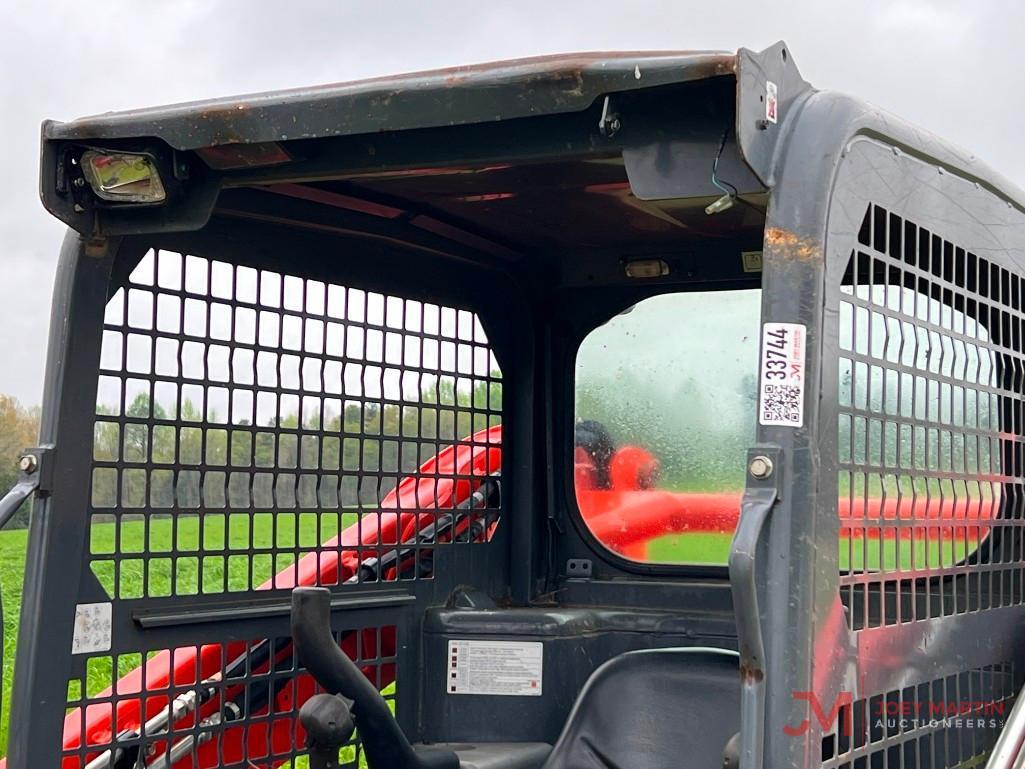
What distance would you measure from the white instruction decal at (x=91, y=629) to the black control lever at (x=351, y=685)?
38 centimetres

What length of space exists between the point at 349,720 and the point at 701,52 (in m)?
1.56

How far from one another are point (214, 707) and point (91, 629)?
52 cm

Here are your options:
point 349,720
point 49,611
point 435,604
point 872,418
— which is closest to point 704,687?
point 435,604

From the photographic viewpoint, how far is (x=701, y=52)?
2.29 m

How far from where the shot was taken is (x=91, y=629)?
282cm

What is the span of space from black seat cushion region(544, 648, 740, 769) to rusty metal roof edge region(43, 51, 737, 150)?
1.66 metres

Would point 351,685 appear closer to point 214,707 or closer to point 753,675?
point 214,707

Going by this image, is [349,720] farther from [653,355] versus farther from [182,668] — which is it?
[653,355]

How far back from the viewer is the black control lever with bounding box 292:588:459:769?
297 cm

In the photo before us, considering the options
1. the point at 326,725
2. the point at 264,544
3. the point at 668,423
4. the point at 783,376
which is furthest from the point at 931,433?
the point at 264,544

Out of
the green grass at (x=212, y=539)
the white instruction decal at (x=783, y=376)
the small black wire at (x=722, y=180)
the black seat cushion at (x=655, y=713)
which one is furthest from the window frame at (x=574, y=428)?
the white instruction decal at (x=783, y=376)

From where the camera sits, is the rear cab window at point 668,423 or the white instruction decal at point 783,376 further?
the rear cab window at point 668,423

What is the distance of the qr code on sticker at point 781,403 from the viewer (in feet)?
7.29

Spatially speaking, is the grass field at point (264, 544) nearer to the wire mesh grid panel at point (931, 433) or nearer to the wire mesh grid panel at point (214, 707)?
the wire mesh grid panel at point (931, 433)
